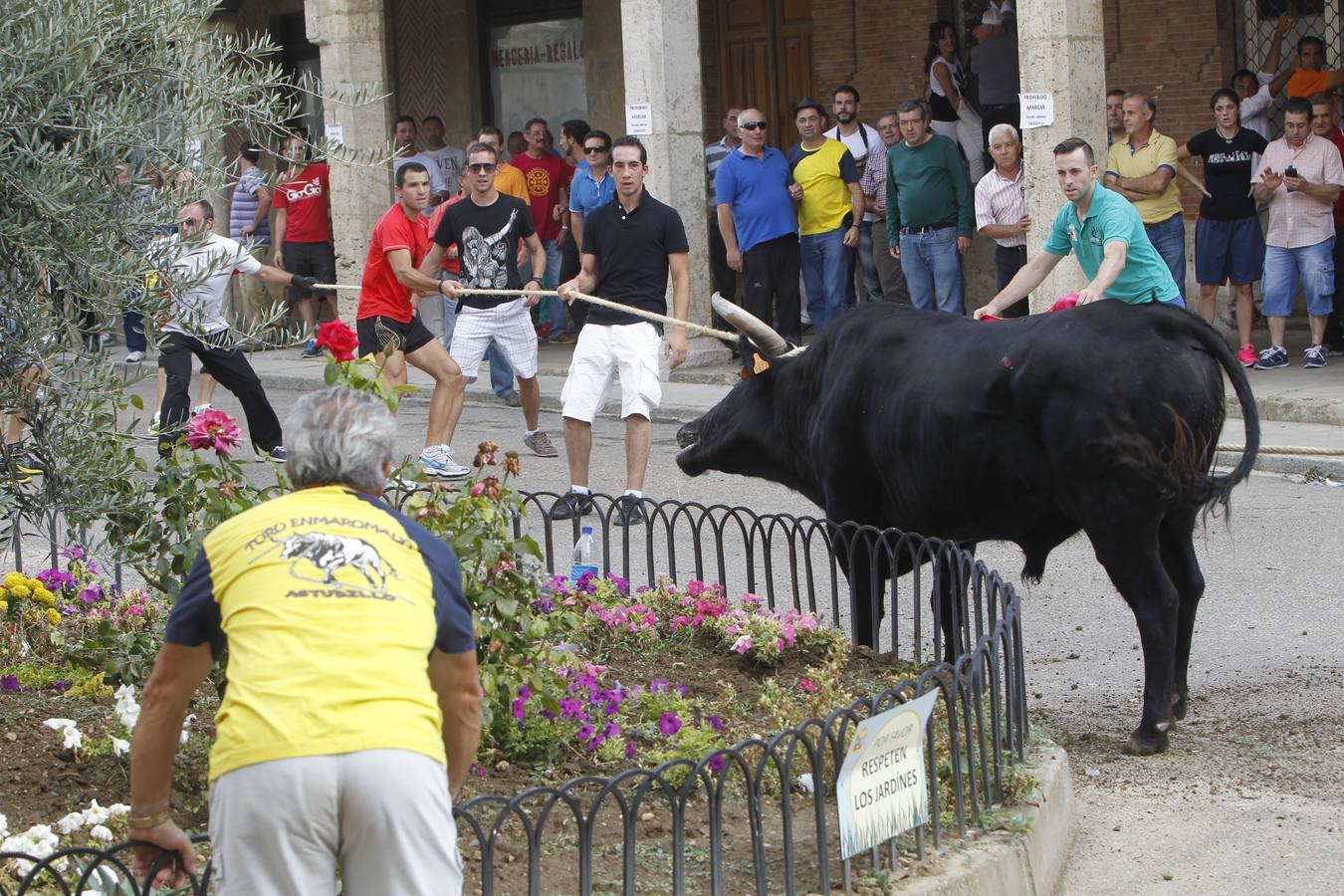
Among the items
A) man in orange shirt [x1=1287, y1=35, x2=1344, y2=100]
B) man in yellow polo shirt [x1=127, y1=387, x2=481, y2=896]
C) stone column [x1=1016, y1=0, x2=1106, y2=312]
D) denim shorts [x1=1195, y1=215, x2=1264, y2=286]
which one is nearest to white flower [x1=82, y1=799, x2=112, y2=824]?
man in yellow polo shirt [x1=127, y1=387, x2=481, y2=896]

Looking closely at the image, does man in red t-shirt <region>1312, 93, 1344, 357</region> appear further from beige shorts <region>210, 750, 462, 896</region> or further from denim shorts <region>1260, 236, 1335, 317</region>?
beige shorts <region>210, 750, 462, 896</region>

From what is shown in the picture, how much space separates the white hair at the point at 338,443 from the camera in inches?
139

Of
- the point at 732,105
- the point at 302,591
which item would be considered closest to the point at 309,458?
the point at 302,591

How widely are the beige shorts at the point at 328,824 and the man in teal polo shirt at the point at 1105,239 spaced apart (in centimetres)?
473

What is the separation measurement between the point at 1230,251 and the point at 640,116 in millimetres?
4868

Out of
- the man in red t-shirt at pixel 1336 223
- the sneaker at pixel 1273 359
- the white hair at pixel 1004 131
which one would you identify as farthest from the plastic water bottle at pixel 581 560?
the man in red t-shirt at pixel 1336 223

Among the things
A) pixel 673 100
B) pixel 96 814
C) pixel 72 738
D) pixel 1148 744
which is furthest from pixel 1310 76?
pixel 96 814

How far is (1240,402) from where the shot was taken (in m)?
6.21

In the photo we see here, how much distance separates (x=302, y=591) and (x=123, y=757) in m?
2.03

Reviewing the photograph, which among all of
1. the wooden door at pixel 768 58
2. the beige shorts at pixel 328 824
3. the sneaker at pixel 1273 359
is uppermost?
the wooden door at pixel 768 58

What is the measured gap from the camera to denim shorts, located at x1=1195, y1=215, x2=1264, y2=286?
14.0 m

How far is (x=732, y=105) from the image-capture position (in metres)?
19.4

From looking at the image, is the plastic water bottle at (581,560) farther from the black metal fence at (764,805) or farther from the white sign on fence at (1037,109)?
the white sign on fence at (1037,109)

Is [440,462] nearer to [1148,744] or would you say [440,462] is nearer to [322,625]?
[1148,744]
